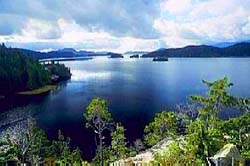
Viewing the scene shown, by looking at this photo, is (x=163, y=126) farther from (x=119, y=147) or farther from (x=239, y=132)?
(x=239, y=132)

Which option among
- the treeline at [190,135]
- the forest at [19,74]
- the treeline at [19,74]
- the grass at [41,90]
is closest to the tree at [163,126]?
the treeline at [190,135]

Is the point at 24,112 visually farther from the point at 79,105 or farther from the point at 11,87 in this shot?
the point at 11,87

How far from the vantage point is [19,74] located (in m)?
120

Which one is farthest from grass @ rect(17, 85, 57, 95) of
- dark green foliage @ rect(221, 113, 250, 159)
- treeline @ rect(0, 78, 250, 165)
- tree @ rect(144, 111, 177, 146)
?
dark green foliage @ rect(221, 113, 250, 159)

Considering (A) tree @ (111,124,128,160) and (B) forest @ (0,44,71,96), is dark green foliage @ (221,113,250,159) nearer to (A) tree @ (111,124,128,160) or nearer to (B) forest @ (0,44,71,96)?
(A) tree @ (111,124,128,160)

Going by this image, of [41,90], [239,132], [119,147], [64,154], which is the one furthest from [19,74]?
[239,132]

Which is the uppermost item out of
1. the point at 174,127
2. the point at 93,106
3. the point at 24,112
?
the point at 93,106

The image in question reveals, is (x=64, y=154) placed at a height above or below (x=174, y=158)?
below

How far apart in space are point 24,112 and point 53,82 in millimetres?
54620

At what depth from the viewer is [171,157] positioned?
27.2 meters

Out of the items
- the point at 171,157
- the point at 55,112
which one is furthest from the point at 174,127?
the point at 55,112

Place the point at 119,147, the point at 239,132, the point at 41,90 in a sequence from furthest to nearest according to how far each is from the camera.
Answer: the point at 41,90 → the point at 119,147 → the point at 239,132

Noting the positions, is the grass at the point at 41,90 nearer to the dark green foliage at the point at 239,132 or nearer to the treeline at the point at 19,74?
the treeline at the point at 19,74

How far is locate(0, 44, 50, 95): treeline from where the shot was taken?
115m
